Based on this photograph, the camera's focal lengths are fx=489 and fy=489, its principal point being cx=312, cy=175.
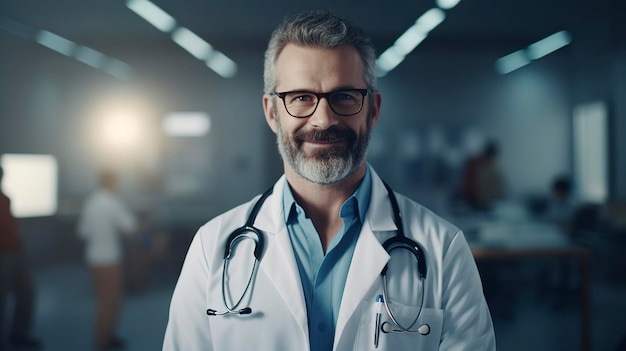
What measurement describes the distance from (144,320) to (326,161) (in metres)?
2.08

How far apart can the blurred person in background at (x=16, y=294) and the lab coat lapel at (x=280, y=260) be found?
168 cm

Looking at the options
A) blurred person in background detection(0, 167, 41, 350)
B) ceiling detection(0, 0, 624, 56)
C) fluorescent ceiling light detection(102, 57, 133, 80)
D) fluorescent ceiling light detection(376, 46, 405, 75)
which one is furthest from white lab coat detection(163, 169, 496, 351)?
fluorescent ceiling light detection(102, 57, 133, 80)

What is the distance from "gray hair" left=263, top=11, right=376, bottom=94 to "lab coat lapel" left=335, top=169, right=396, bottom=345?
270 mm

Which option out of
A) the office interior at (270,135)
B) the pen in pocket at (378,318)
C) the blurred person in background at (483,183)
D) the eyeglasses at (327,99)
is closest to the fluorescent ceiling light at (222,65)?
the office interior at (270,135)

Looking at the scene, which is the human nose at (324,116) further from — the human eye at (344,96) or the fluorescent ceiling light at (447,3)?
the fluorescent ceiling light at (447,3)

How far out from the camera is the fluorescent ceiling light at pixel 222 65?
256 cm

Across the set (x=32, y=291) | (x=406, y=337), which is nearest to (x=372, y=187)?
→ (x=406, y=337)

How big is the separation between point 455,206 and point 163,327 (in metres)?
1.76

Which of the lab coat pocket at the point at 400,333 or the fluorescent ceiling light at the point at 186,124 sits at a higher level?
the fluorescent ceiling light at the point at 186,124

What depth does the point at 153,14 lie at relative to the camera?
94.0 inches

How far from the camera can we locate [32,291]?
2531 mm

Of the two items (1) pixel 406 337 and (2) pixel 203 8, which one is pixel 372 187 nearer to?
(1) pixel 406 337

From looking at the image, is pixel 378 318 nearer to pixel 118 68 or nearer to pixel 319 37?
pixel 319 37

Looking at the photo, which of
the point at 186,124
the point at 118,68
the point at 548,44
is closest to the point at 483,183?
the point at 548,44
